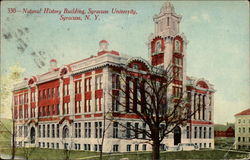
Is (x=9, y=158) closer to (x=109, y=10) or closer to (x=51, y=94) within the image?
(x=51, y=94)

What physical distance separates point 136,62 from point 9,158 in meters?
6.55

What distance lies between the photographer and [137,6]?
38.4 ft

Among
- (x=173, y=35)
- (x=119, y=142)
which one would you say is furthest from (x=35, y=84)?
(x=173, y=35)

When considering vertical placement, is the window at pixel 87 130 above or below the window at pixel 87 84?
below

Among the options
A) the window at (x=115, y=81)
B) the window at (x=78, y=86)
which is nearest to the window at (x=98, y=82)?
the window at (x=115, y=81)

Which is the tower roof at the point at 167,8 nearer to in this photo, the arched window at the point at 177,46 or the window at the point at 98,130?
the arched window at the point at 177,46

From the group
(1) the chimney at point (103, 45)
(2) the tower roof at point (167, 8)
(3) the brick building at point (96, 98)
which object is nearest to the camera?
(2) the tower roof at point (167, 8)

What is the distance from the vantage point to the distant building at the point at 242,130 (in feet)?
41.3

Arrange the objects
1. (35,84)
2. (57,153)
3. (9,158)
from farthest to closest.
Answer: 1. (35,84)
2. (57,153)
3. (9,158)

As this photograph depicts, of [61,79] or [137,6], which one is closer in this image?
[137,6]

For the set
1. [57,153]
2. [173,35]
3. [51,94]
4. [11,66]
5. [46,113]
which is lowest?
[57,153]

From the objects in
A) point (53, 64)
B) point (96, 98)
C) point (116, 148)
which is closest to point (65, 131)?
point (96, 98)

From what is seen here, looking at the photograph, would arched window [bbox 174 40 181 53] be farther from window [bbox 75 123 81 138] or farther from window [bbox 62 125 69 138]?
window [bbox 62 125 69 138]

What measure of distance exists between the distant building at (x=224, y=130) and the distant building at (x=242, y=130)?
8.7 inches
